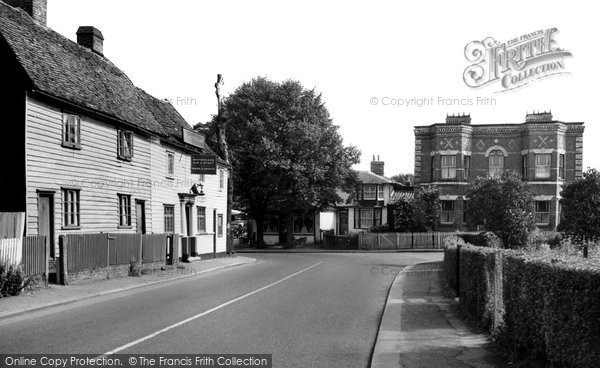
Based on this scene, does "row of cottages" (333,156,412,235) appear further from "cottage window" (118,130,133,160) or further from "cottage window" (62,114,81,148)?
"cottage window" (62,114,81,148)

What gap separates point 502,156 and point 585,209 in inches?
873

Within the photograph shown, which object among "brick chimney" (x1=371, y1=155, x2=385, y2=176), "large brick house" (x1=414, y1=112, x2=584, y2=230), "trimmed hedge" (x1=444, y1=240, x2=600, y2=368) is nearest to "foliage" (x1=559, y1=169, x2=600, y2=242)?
"trimmed hedge" (x1=444, y1=240, x2=600, y2=368)

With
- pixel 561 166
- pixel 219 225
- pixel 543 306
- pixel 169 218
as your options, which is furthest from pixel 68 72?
pixel 561 166

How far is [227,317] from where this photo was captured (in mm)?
11336

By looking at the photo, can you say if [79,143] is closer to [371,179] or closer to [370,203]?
[370,203]

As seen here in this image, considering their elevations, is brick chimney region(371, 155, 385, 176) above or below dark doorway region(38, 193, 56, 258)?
above

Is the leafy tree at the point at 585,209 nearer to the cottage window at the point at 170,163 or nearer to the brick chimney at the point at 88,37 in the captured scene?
the cottage window at the point at 170,163

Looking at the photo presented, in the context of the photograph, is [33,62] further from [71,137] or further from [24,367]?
[24,367]

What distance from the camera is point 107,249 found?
63.6ft

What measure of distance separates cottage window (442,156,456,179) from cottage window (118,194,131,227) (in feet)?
101

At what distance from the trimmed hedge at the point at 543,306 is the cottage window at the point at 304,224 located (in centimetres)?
4859

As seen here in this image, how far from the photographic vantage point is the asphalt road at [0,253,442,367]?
8.41 metres

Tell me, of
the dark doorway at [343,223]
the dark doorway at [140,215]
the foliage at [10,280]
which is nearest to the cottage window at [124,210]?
the dark doorway at [140,215]

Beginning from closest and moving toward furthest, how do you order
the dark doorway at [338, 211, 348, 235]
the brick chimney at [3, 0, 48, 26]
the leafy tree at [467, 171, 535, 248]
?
the brick chimney at [3, 0, 48, 26], the leafy tree at [467, 171, 535, 248], the dark doorway at [338, 211, 348, 235]
